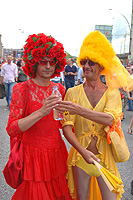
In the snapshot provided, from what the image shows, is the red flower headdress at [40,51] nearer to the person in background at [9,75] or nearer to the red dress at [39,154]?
the red dress at [39,154]

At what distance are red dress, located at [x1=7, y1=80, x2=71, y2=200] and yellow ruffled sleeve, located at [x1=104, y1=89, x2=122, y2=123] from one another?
0.56 m

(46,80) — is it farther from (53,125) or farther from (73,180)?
(73,180)

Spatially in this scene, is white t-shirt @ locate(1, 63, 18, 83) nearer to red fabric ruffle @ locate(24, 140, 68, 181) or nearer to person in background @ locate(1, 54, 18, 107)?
person in background @ locate(1, 54, 18, 107)

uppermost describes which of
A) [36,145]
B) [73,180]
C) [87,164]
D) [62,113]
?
[62,113]

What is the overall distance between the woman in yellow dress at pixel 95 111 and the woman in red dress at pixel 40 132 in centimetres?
16

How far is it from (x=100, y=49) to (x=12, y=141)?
1.24 meters

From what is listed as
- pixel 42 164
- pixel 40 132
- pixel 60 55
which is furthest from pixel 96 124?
pixel 60 55

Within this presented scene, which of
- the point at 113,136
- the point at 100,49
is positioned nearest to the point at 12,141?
the point at 113,136

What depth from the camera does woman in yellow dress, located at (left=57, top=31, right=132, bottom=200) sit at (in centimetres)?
200

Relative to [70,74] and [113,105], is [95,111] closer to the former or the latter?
[113,105]

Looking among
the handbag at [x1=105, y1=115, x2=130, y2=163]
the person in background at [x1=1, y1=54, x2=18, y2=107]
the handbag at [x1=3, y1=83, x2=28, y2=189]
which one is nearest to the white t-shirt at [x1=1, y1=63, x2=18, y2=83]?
the person in background at [x1=1, y1=54, x2=18, y2=107]

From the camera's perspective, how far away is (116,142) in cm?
200

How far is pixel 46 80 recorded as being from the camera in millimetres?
2264

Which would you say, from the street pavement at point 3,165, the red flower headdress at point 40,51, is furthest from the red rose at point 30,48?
the street pavement at point 3,165
